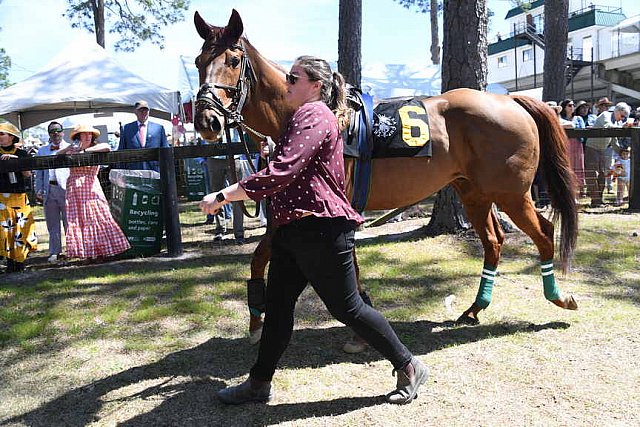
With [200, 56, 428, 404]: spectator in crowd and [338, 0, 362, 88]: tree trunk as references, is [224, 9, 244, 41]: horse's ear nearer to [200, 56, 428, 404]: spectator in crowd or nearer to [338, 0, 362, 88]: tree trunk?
[200, 56, 428, 404]: spectator in crowd

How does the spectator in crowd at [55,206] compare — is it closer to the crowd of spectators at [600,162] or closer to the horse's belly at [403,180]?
the horse's belly at [403,180]

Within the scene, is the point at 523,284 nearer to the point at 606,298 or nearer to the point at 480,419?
the point at 606,298

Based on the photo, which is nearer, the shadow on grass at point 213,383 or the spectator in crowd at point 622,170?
the shadow on grass at point 213,383

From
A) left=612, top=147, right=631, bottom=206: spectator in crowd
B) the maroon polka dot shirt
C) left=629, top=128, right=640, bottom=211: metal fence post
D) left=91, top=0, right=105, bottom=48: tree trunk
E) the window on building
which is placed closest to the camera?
the maroon polka dot shirt

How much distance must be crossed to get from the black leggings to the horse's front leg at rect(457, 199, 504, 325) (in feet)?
5.12

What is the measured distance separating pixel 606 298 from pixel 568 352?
1.55m

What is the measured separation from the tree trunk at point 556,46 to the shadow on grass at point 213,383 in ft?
36.6

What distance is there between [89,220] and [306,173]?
16.6ft

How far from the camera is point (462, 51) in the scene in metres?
7.25

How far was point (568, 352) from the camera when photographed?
4.01m

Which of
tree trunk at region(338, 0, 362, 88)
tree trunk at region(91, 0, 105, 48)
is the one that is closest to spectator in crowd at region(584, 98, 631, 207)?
tree trunk at region(338, 0, 362, 88)

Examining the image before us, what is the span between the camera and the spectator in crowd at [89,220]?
709 centimetres

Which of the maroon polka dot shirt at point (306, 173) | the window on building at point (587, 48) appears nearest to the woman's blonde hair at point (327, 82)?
the maroon polka dot shirt at point (306, 173)

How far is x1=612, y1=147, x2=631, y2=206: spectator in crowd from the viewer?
10.2 metres
